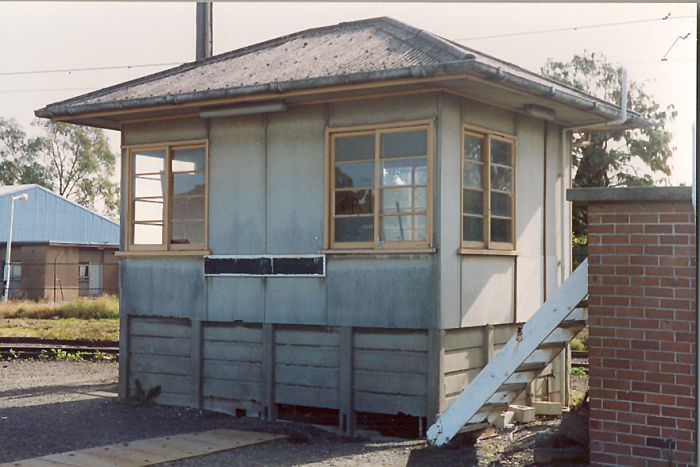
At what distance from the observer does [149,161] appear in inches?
476

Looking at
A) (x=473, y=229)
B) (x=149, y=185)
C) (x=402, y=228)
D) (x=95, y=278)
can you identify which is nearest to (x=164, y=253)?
(x=149, y=185)

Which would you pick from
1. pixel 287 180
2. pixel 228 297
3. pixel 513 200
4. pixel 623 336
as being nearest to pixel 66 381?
pixel 228 297

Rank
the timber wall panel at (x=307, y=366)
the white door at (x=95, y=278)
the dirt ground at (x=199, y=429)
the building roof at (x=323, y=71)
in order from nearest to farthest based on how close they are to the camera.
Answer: the dirt ground at (x=199, y=429) → the building roof at (x=323, y=71) → the timber wall panel at (x=307, y=366) → the white door at (x=95, y=278)

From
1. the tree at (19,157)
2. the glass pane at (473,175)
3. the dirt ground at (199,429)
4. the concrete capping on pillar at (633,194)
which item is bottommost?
the dirt ground at (199,429)

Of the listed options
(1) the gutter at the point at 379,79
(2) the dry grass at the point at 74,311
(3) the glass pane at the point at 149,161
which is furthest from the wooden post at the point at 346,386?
(2) the dry grass at the point at 74,311

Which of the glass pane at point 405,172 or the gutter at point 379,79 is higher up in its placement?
the gutter at point 379,79

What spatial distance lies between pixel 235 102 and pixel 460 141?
2.64m

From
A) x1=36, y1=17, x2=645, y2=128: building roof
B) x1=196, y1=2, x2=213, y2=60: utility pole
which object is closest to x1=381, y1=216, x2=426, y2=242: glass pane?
x1=36, y1=17, x2=645, y2=128: building roof

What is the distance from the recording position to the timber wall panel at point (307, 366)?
10516 millimetres

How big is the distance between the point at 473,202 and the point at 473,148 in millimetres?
592

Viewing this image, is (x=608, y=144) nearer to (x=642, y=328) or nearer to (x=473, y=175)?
(x=473, y=175)

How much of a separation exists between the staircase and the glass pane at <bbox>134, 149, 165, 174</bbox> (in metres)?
5.18

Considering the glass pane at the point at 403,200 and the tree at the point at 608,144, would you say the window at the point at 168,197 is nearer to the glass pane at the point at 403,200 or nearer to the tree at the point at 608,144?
the glass pane at the point at 403,200

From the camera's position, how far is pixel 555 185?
38.9 ft
